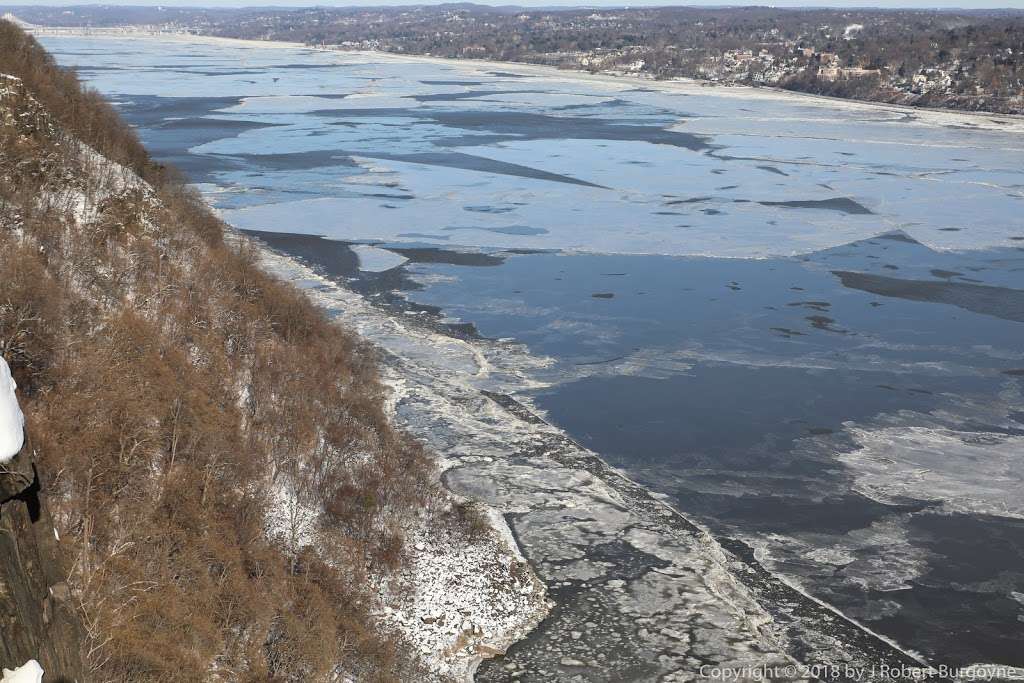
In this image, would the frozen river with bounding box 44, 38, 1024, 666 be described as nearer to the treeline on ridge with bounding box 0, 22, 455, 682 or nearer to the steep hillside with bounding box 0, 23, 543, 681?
the steep hillside with bounding box 0, 23, 543, 681

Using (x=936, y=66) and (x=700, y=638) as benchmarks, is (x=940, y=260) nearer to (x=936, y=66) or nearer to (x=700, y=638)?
(x=700, y=638)

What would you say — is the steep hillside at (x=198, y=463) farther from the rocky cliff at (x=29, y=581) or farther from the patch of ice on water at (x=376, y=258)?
the patch of ice on water at (x=376, y=258)

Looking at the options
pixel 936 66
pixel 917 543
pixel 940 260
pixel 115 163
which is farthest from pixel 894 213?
pixel 936 66

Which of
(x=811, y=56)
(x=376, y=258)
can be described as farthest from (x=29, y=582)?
(x=811, y=56)

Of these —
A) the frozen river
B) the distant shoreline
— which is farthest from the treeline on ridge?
the distant shoreline

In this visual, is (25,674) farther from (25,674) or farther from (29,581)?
(29,581)

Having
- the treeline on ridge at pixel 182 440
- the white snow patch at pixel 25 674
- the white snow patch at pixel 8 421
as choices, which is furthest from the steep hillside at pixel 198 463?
the white snow patch at pixel 8 421
